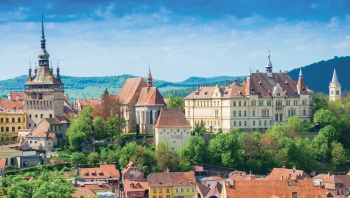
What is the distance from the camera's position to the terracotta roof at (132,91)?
131 metres

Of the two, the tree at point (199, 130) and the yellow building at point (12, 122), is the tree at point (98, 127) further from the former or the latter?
the tree at point (199, 130)

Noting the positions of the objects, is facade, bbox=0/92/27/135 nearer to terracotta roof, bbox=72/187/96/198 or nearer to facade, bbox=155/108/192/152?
facade, bbox=155/108/192/152

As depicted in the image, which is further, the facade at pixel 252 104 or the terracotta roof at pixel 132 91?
the terracotta roof at pixel 132 91

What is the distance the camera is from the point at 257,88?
130 m

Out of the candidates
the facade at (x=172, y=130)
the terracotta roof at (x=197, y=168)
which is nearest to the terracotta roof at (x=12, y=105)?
the facade at (x=172, y=130)

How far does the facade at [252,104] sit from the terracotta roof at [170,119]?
1161cm

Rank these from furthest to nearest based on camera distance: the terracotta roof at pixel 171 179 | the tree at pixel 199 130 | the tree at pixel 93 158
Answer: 1. the tree at pixel 199 130
2. the tree at pixel 93 158
3. the terracotta roof at pixel 171 179

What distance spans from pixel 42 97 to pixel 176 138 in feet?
78.7

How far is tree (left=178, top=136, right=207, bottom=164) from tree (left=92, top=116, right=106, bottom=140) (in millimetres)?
13999

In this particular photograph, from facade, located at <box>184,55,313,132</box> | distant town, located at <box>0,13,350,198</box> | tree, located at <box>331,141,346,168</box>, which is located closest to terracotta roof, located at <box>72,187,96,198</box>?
distant town, located at <box>0,13,350,198</box>

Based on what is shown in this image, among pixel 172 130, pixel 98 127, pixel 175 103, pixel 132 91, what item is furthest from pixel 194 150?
pixel 175 103

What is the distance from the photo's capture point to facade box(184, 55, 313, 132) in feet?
420

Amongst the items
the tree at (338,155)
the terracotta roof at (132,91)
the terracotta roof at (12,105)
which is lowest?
the tree at (338,155)

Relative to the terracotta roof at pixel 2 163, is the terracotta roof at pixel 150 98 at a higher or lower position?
higher
